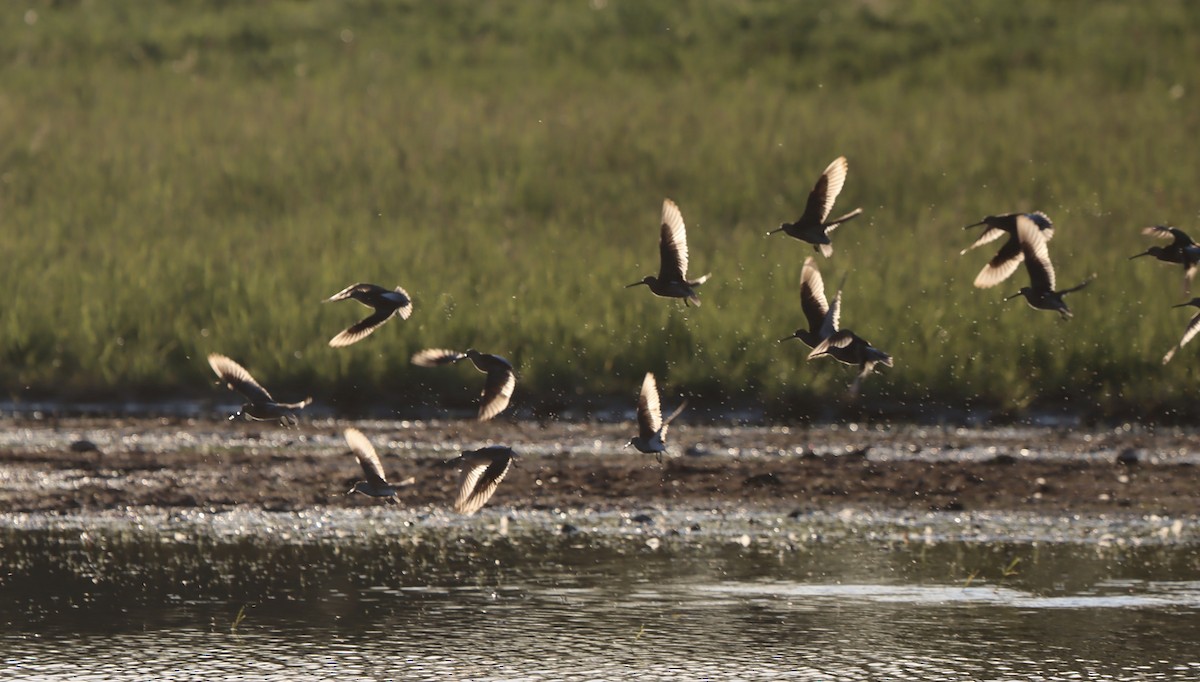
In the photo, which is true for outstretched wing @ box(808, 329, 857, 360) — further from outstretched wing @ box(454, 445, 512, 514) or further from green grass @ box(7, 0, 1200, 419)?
green grass @ box(7, 0, 1200, 419)

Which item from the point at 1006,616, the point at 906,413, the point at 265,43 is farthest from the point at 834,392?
the point at 265,43

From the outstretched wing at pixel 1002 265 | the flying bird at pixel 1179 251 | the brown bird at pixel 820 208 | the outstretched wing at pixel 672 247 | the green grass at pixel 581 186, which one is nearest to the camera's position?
the flying bird at pixel 1179 251

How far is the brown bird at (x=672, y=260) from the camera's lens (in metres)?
8.55

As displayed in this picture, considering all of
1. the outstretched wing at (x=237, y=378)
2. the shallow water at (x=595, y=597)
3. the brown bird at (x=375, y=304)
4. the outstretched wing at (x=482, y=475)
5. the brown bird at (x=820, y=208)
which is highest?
the brown bird at (x=820, y=208)

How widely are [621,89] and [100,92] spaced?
16.5 ft

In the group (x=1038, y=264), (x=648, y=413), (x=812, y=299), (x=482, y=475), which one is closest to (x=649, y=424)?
(x=648, y=413)

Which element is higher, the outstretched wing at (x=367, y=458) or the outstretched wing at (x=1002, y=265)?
the outstretched wing at (x=1002, y=265)

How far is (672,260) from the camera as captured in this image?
868cm

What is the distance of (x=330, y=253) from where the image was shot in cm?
1492

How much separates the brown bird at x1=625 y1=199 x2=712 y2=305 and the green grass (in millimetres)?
3990

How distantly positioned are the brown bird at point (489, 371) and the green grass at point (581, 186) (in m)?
4.25

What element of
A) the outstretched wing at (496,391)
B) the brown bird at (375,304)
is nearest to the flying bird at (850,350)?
the outstretched wing at (496,391)

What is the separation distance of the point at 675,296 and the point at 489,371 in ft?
2.57

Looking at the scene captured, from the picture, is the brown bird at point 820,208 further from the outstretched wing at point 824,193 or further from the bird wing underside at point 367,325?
the bird wing underside at point 367,325
